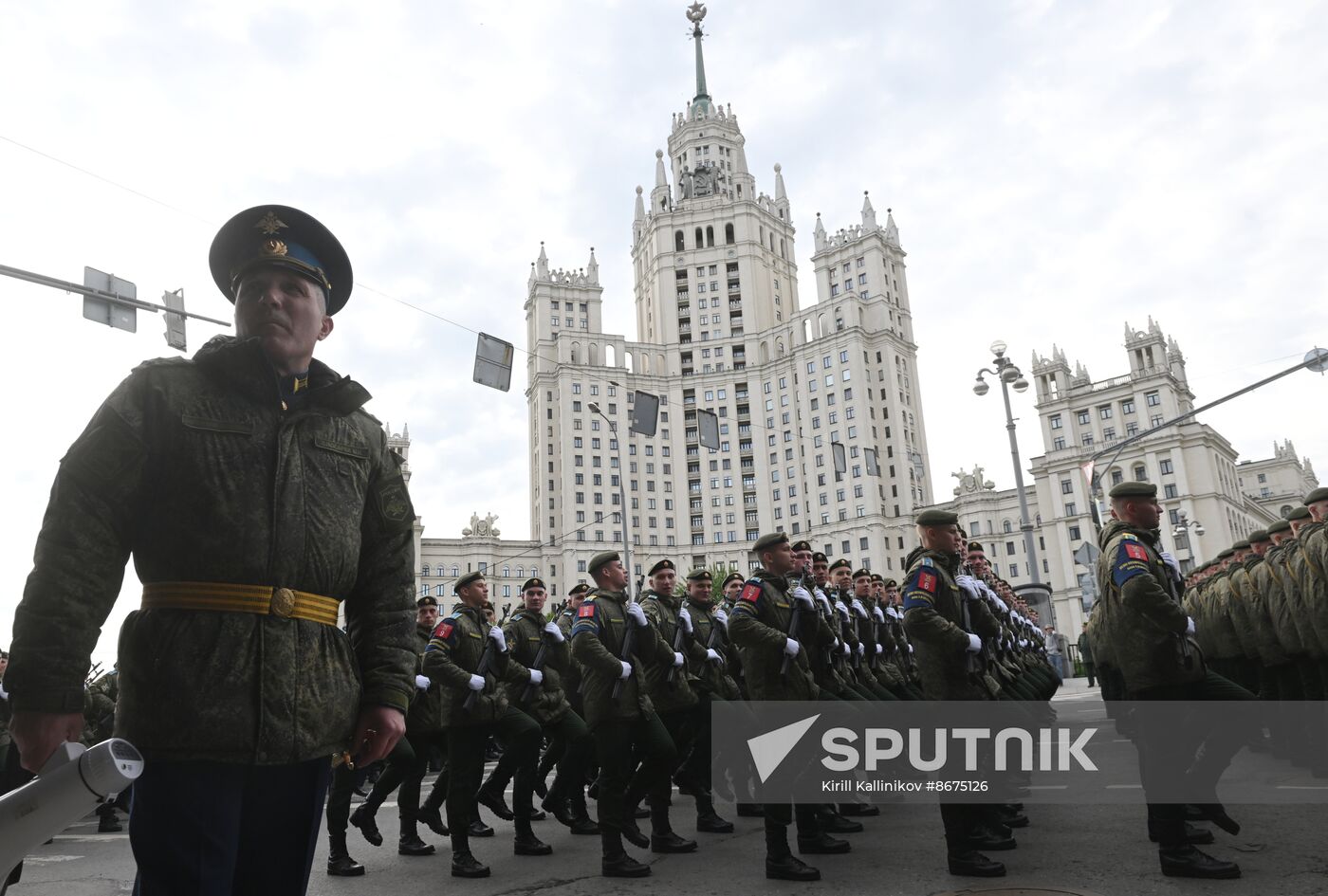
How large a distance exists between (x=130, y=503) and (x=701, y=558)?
11386 cm

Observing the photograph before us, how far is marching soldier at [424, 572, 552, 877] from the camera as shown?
7.31 metres

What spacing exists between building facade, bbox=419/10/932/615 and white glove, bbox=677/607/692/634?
9345 cm

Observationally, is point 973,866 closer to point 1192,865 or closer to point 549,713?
point 1192,865

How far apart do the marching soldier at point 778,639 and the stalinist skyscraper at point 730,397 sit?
95.8m

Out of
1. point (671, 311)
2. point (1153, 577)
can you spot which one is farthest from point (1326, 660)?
point (671, 311)

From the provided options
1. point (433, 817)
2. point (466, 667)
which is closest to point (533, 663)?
point (466, 667)

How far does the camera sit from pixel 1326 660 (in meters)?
8.98

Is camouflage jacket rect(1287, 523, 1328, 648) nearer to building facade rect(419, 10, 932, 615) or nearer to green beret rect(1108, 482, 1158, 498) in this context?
green beret rect(1108, 482, 1158, 498)

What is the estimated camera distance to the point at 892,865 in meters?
6.12

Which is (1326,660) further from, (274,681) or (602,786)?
(274,681)

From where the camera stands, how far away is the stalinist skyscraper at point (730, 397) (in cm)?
10731

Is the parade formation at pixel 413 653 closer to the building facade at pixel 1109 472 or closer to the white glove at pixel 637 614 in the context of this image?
the white glove at pixel 637 614

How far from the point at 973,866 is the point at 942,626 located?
1.52 metres

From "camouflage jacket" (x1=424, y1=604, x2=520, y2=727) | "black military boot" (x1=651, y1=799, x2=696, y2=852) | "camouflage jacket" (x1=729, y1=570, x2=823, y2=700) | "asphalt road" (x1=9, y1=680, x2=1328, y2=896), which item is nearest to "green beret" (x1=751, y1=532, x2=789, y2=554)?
"camouflage jacket" (x1=729, y1=570, x2=823, y2=700)
